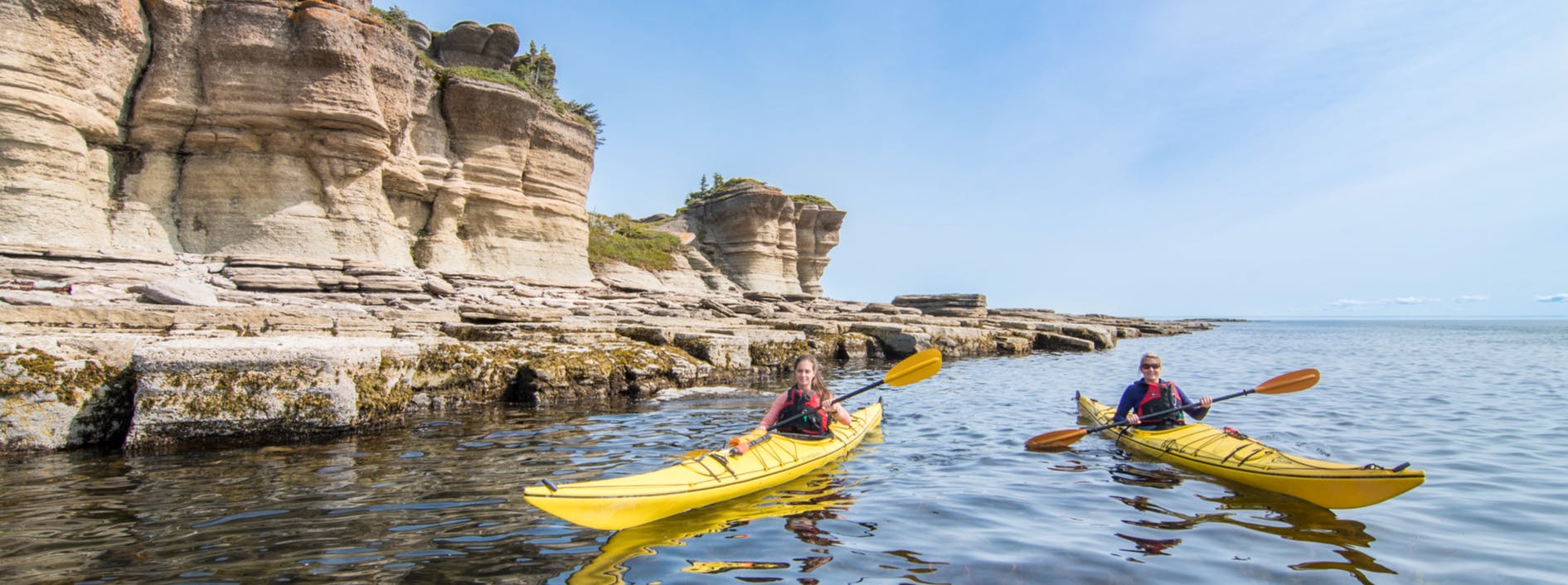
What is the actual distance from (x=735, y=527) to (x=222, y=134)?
17210 mm

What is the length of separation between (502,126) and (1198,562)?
21995mm

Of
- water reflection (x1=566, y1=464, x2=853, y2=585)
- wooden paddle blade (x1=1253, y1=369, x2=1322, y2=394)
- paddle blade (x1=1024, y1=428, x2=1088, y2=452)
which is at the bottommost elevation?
water reflection (x1=566, y1=464, x2=853, y2=585)

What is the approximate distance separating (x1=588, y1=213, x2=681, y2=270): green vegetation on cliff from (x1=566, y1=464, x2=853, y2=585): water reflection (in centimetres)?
2278

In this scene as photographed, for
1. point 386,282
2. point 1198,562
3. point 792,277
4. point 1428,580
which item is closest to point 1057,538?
point 1198,562

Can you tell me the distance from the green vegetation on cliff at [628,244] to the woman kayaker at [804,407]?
21447 millimetres

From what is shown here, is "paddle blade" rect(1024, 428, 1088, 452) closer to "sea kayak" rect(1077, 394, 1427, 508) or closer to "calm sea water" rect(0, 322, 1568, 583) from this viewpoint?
"calm sea water" rect(0, 322, 1568, 583)

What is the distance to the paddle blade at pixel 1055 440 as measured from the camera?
7.16 metres

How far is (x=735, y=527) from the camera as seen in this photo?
4.75 meters

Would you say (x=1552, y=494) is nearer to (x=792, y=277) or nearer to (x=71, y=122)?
(x=71, y=122)

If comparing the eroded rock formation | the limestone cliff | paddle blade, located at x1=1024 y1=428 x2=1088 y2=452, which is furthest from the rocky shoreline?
the eroded rock formation

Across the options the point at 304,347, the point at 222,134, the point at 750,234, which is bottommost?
the point at 304,347

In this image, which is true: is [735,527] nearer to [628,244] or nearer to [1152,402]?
[1152,402]

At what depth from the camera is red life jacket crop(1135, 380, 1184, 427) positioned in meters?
7.47

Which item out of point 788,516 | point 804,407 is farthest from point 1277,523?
point 804,407
